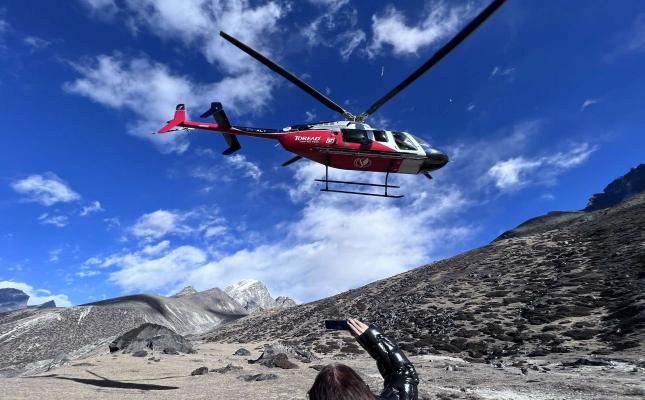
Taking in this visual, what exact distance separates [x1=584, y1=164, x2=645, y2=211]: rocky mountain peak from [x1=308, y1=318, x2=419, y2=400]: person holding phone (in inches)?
7455

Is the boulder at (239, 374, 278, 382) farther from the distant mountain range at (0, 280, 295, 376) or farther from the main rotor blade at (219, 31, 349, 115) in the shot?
the distant mountain range at (0, 280, 295, 376)

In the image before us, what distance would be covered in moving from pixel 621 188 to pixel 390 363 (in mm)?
206581

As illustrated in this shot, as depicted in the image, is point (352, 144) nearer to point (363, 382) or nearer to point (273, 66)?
point (273, 66)

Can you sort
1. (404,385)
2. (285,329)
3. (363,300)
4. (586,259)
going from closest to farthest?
(404,385) → (586,259) → (285,329) → (363,300)

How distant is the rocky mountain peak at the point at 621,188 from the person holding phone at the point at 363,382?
621 ft

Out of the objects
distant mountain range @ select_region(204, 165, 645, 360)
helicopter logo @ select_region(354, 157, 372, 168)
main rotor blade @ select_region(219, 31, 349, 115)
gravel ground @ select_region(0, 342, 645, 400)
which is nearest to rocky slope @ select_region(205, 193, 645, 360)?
distant mountain range @ select_region(204, 165, 645, 360)

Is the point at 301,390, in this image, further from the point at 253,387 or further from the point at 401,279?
the point at 401,279

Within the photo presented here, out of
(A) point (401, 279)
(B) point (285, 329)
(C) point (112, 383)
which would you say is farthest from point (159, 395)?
(A) point (401, 279)

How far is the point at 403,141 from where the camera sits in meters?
20.0

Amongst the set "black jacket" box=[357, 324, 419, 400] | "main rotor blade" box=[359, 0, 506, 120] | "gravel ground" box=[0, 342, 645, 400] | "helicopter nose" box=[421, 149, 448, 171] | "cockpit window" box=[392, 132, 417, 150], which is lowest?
"gravel ground" box=[0, 342, 645, 400]

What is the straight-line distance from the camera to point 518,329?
3027cm

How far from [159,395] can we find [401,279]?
54.6 metres

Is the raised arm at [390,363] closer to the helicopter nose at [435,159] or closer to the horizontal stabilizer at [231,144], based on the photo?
the helicopter nose at [435,159]

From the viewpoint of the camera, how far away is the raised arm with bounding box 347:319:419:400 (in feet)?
9.60
